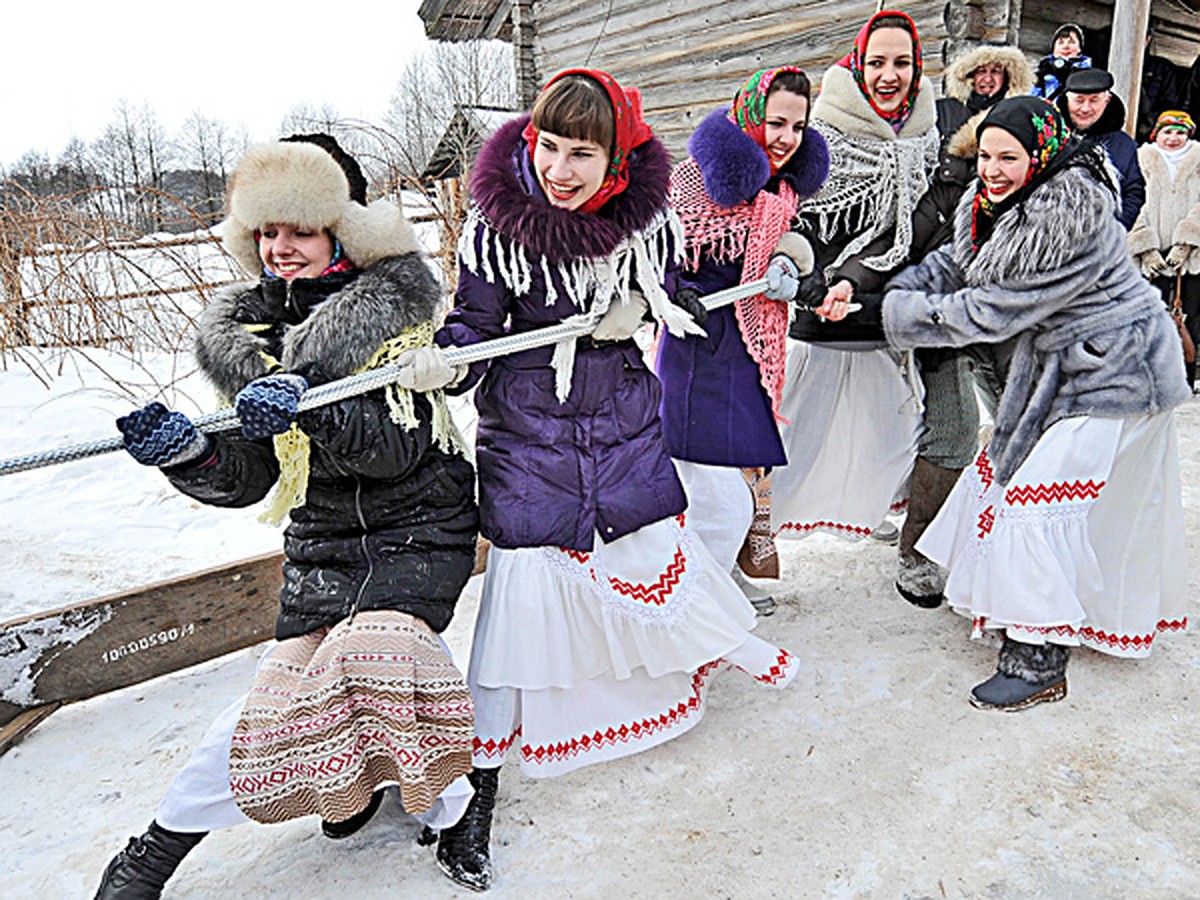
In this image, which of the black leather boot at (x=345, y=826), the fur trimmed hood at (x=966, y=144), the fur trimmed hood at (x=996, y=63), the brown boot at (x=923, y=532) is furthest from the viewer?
the fur trimmed hood at (x=996, y=63)

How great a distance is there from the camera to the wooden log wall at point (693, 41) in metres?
7.09

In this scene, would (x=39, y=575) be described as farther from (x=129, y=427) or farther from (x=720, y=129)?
(x=720, y=129)

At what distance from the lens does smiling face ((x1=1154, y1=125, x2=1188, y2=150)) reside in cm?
604

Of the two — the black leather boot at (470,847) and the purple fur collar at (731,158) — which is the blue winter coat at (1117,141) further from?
the black leather boot at (470,847)

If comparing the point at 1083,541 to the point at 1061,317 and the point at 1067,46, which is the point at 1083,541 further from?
the point at 1067,46

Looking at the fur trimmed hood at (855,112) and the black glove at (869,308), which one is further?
the fur trimmed hood at (855,112)

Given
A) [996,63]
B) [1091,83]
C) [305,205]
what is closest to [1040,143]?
[996,63]

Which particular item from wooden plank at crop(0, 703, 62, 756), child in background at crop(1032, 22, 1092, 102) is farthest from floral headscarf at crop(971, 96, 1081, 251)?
wooden plank at crop(0, 703, 62, 756)

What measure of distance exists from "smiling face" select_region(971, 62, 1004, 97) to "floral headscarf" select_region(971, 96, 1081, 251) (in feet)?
4.23

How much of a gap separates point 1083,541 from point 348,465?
6.96ft

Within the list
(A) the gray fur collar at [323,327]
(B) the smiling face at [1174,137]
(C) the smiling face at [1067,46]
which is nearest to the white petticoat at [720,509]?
(A) the gray fur collar at [323,327]

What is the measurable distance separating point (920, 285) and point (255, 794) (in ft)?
7.89

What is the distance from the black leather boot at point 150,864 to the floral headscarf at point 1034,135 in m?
2.64

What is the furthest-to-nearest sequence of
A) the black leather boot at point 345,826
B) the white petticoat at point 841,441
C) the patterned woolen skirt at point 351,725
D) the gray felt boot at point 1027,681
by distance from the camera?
the white petticoat at point 841,441, the gray felt boot at point 1027,681, the black leather boot at point 345,826, the patterned woolen skirt at point 351,725
